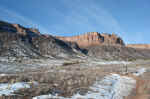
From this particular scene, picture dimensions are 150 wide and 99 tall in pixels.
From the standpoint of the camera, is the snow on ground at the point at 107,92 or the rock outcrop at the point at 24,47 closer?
the snow on ground at the point at 107,92

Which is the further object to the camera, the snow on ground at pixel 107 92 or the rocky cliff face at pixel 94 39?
the rocky cliff face at pixel 94 39

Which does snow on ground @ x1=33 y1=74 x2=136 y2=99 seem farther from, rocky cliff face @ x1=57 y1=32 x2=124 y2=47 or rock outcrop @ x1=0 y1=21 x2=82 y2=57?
rocky cliff face @ x1=57 y1=32 x2=124 y2=47

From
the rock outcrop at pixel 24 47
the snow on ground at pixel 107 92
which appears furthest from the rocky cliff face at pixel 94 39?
the snow on ground at pixel 107 92

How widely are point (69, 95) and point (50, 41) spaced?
227ft

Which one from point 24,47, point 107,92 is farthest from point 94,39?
point 107,92

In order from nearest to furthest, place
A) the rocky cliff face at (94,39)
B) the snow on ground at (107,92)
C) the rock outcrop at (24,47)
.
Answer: the snow on ground at (107,92) < the rock outcrop at (24,47) < the rocky cliff face at (94,39)

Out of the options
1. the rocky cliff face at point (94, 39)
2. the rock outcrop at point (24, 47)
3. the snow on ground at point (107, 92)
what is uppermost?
the rocky cliff face at point (94, 39)

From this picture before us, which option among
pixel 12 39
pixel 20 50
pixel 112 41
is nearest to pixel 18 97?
pixel 20 50

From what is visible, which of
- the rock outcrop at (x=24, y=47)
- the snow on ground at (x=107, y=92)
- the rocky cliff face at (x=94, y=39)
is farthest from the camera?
the rocky cliff face at (x=94, y=39)

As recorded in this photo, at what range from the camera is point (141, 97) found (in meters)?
7.49

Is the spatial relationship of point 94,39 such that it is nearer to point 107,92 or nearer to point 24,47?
point 24,47

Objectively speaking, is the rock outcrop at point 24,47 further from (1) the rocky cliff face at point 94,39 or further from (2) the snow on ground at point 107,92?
(1) the rocky cliff face at point 94,39

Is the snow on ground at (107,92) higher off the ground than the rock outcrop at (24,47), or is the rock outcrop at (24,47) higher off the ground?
the rock outcrop at (24,47)

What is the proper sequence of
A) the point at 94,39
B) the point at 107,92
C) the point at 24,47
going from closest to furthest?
the point at 107,92 < the point at 24,47 < the point at 94,39
